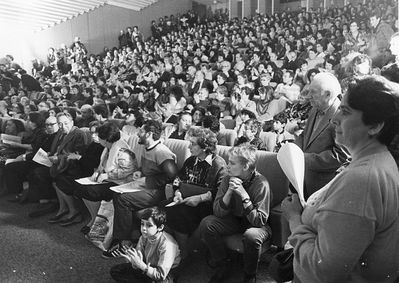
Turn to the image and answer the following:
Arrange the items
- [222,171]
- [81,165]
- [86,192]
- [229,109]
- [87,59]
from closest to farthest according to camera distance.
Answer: [222,171] → [86,192] → [81,165] → [229,109] → [87,59]

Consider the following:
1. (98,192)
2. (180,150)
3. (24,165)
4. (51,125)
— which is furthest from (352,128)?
(24,165)

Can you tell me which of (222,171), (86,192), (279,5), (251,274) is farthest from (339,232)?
(279,5)

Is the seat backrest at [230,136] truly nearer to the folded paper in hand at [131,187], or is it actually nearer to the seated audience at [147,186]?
the seated audience at [147,186]

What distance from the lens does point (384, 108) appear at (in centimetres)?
73

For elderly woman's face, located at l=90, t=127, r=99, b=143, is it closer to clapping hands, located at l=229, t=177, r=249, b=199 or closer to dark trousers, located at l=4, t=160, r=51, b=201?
dark trousers, located at l=4, t=160, r=51, b=201

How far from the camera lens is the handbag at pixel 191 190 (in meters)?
2.23

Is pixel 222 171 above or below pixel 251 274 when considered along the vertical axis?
above

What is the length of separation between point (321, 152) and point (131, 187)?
4.41 ft

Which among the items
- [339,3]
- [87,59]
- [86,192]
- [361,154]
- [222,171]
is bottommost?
[86,192]

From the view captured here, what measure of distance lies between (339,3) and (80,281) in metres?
11.0

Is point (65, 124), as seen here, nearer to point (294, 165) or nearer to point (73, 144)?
point (73, 144)

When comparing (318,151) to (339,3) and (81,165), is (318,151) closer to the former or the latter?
(81,165)

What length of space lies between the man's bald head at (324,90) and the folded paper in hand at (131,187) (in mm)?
1338

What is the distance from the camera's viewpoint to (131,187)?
8.29 ft
